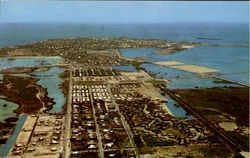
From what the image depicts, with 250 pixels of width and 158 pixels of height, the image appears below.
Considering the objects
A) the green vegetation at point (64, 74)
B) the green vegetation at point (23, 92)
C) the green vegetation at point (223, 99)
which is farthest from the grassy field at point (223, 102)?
the green vegetation at point (23, 92)

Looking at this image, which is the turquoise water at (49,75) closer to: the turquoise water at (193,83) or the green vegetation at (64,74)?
the green vegetation at (64,74)

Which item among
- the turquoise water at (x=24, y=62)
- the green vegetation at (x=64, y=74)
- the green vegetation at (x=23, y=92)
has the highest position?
the turquoise water at (x=24, y=62)

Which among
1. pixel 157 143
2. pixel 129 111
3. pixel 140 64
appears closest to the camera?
pixel 157 143

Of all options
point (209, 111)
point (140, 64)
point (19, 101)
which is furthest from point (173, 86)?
point (19, 101)

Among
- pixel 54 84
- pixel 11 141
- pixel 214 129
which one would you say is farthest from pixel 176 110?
pixel 54 84

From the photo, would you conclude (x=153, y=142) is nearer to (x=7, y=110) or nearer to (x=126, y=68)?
(x=7, y=110)

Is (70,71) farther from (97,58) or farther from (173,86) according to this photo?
(173,86)
